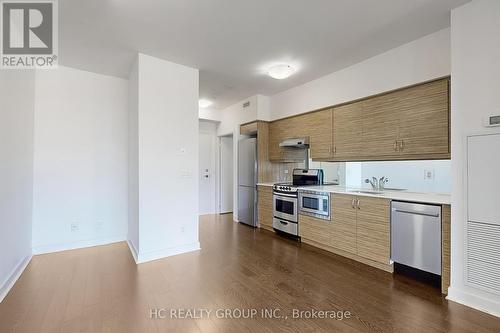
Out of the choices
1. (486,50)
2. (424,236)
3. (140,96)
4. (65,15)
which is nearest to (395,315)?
(424,236)

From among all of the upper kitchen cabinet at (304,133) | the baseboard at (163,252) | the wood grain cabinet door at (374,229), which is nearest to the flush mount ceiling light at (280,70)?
the upper kitchen cabinet at (304,133)

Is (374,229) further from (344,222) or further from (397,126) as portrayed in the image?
(397,126)

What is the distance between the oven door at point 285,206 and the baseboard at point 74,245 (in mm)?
2694

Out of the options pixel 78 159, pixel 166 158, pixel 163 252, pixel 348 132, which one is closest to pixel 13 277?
pixel 163 252

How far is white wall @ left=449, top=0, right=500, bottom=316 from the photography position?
199 cm

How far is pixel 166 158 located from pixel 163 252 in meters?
1.31

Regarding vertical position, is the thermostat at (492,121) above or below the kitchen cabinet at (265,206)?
above

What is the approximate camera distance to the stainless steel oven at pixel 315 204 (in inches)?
135

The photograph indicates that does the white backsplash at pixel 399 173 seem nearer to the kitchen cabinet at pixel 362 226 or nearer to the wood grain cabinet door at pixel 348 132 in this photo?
the wood grain cabinet door at pixel 348 132

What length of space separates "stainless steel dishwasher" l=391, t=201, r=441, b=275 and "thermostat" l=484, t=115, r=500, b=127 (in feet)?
2.80

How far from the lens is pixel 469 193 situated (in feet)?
6.89

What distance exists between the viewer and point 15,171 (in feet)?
8.63

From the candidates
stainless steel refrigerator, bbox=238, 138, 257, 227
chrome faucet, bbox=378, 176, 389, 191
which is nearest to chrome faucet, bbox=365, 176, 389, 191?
chrome faucet, bbox=378, 176, 389, 191

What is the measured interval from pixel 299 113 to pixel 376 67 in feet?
4.82
